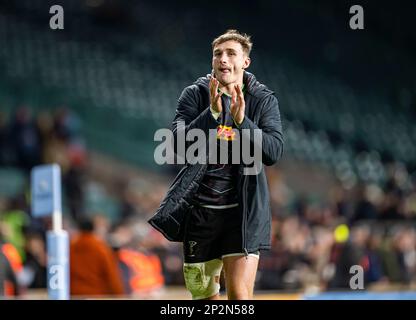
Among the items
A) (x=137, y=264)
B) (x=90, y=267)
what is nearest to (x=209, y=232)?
(x=90, y=267)

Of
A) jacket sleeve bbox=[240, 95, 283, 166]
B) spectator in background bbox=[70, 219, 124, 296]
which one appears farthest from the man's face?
spectator in background bbox=[70, 219, 124, 296]

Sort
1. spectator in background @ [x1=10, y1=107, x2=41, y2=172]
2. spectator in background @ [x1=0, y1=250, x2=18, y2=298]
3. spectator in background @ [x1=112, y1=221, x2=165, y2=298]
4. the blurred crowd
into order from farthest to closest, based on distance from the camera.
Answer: spectator in background @ [x1=10, y1=107, x2=41, y2=172], spectator in background @ [x1=112, y1=221, x2=165, y2=298], the blurred crowd, spectator in background @ [x1=0, y1=250, x2=18, y2=298]

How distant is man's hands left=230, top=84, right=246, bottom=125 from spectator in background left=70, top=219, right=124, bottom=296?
228 inches

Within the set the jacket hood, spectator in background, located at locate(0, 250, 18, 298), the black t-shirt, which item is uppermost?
the jacket hood

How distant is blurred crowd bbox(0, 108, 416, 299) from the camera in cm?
1143

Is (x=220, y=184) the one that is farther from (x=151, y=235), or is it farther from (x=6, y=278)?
(x=151, y=235)

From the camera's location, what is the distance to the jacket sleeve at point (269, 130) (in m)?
5.59

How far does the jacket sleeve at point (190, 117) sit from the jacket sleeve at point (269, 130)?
9.4 inches

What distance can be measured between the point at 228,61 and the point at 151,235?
31.9ft

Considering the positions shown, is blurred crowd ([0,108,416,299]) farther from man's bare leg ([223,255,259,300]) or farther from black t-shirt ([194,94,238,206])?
man's bare leg ([223,255,259,300])

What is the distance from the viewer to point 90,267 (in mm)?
11266
